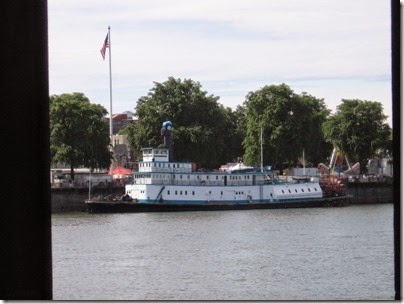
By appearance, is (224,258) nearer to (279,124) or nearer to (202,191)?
(202,191)

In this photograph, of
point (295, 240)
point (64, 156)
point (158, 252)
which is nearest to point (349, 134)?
point (64, 156)

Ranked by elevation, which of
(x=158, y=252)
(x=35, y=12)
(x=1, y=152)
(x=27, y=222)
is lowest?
(x=158, y=252)

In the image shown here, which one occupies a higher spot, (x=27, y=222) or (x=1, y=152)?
(x=1, y=152)

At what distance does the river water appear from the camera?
832 cm

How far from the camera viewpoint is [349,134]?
26.2 meters

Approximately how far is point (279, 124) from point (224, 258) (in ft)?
47.5

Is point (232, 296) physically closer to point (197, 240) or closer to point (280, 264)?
point (280, 264)

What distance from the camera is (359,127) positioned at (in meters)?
26.2

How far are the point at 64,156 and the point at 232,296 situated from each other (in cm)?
1564

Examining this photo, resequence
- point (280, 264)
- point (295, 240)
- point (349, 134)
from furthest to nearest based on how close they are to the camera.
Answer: point (349, 134)
point (295, 240)
point (280, 264)

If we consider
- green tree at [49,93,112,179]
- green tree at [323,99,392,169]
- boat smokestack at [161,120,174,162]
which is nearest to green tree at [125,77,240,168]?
boat smokestack at [161,120,174,162]

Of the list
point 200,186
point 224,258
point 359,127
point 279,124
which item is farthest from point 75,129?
point 224,258

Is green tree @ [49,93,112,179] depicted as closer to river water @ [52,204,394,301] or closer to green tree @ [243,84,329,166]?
river water @ [52,204,394,301]

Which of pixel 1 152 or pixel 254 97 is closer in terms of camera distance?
pixel 1 152
